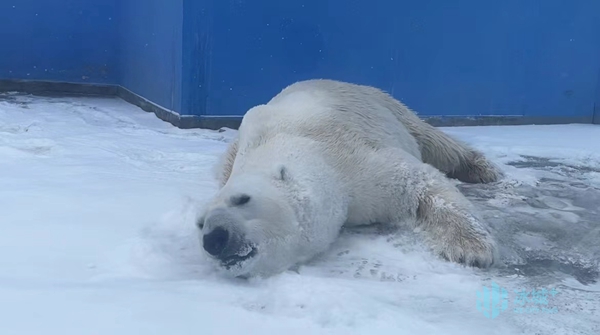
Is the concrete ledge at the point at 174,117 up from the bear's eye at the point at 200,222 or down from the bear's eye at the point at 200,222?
up

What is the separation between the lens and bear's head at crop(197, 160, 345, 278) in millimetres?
2072

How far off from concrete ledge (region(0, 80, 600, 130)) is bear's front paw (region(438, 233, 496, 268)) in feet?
10.3

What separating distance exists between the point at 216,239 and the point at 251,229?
12 centimetres

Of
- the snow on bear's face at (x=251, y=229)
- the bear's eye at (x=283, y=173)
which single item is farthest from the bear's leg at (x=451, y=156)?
the snow on bear's face at (x=251, y=229)

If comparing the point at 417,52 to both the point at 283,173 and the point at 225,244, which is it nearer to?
the point at 283,173

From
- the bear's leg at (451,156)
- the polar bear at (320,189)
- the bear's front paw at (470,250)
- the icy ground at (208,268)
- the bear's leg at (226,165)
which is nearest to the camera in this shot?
the icy ground at (208,268)

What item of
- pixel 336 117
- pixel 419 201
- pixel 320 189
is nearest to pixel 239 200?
pixel 320 189

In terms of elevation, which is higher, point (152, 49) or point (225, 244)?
point (152, 49)

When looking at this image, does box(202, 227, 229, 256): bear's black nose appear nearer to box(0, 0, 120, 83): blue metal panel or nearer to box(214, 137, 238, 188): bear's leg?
box(214, 137, 238, 188): bear's leg

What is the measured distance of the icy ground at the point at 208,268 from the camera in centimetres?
180

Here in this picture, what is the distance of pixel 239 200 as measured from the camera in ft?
7.25

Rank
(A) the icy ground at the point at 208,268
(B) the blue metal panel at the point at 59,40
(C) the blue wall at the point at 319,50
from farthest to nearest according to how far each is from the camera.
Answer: (B) the blue metal panel at the point at 59,40, (C) the blue wall at the point at 319,50, (A) the icy ground at the point at 208,268

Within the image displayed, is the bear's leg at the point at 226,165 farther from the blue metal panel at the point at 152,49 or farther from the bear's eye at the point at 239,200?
the blue metal panel at the point at 152,49

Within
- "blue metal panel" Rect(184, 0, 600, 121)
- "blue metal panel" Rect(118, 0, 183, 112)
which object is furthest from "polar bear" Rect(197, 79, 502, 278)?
"blue metal panel" Rect(118, 0, 183, 112)
